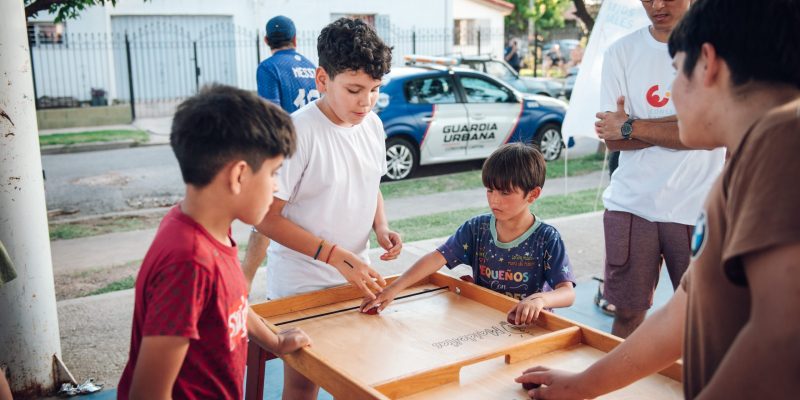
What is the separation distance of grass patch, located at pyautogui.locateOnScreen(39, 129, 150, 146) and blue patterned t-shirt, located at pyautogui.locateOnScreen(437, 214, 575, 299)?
1320 cm

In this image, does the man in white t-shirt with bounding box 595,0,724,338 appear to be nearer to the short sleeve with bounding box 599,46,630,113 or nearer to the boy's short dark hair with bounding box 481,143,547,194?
the short sleeve with bounding box 599,46,630,113

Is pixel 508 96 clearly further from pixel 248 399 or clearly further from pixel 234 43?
pixel 234 43

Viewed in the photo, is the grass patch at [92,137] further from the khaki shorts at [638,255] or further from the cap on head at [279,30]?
the khaki shorts at [638,255]

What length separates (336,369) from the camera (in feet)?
6.24

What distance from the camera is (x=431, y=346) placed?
226 cm

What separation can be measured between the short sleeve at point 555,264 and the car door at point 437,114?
300 inches

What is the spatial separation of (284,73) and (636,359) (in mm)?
→ 4397

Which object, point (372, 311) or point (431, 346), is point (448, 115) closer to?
point (372, 311)

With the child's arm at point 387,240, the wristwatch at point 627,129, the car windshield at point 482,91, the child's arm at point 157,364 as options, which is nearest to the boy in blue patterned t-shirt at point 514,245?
the child's arm at point 387,240

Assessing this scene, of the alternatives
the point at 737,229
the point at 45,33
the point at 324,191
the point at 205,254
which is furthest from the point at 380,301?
the point at 45,33

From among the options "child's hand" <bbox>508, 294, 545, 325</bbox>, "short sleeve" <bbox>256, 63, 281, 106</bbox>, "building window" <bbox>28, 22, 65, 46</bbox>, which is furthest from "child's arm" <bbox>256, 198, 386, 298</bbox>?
"building window" <bbox>28, 22, 65, 46</bbox>

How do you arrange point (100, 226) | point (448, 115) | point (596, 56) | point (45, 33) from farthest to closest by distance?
point (45, 33)
point (448, 115)
point (100, 226)
point (596, 56)

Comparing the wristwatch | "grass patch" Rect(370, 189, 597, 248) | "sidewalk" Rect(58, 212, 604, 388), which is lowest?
"grass patch" Rect(370, 189, 597, 248)

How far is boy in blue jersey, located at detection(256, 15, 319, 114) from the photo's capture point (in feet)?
18.6
